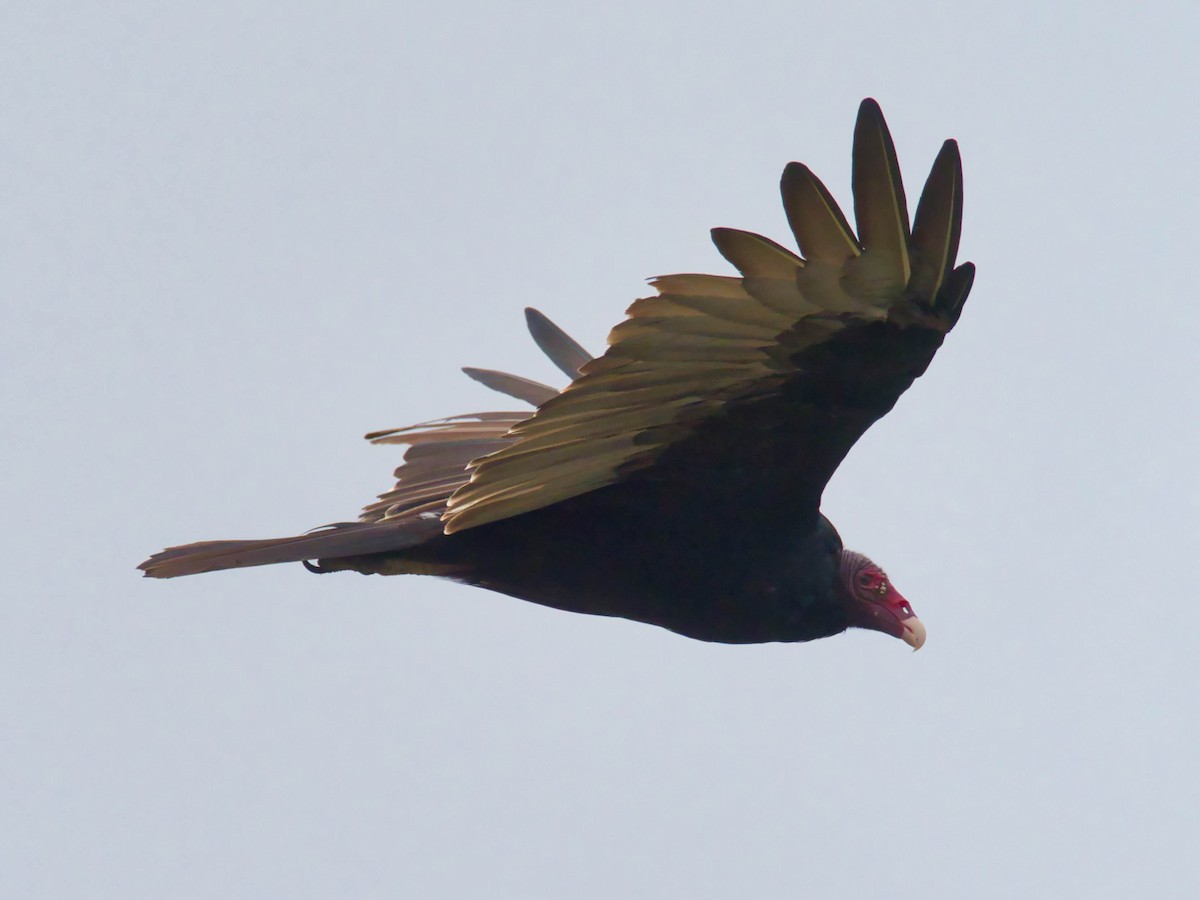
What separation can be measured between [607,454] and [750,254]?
907 mm

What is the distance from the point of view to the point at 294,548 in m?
5.04

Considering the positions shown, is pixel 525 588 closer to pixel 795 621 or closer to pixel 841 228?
pixel 795 621

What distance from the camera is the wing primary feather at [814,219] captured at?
161 inches

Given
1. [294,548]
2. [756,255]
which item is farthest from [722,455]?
[294,548]

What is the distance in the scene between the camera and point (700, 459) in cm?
494

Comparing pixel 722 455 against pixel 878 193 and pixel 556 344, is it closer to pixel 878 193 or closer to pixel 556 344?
pixel 878 193

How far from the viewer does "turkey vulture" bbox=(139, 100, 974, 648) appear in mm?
4262

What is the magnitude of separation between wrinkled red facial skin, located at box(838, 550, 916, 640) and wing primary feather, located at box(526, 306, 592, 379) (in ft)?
5.19

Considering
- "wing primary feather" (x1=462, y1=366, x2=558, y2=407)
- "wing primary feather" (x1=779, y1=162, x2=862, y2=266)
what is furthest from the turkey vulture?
"wing primary feather" (x1=462, y1=366, x2=558, y2=407)

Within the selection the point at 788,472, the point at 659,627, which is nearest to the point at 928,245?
the point at 788,472

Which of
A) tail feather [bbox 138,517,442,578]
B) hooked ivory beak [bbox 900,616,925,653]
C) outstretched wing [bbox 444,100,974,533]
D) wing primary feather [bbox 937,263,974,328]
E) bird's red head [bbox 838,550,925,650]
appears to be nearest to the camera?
outstretched wing [bbox 444,100,974,533]

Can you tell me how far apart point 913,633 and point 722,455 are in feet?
4.61

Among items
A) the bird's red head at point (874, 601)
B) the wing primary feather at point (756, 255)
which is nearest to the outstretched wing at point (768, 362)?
the wing primary feather at point (756, 255)

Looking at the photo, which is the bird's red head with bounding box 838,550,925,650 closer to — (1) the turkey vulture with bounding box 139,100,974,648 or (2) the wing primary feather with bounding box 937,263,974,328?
(1) the turkey vulture with bounding box 139,100,974,648
